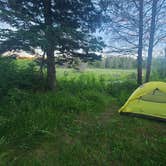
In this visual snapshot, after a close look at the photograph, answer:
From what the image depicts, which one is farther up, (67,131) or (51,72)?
(51,72)

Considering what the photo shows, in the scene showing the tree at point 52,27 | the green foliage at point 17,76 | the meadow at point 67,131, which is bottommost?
the meadow at point 67,131

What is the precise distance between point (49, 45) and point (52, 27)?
0.49 metres

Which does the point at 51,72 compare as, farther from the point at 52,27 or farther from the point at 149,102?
the point at 149,102

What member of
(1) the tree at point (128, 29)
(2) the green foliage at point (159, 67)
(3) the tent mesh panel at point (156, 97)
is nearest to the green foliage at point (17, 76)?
(3) the tent mesh panel at point (156, 97)

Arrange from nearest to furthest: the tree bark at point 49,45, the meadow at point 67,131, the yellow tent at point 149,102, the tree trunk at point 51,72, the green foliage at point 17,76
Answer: the meadow at point 67,131 < the yellow tent at point 149,102 < the green foliage at point 17,76 < the tree bark at point 49,45 < the tree trunk at point 51,72

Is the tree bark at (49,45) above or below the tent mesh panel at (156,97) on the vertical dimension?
above

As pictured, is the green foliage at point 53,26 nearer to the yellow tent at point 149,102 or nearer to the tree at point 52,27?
the tree at point 52,27

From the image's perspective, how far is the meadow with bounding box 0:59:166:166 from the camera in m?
3.12

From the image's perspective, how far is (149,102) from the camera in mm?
5125

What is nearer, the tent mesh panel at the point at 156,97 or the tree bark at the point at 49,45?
the tent mesh panel at the point at 156,97

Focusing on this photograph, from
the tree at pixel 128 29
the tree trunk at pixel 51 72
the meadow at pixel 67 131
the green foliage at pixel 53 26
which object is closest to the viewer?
the meadow at pixel 67 131

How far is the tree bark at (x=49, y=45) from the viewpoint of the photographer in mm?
5747

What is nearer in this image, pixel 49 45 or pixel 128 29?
pixel 49 45

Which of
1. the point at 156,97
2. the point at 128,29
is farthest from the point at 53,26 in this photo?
the point at 128,29
